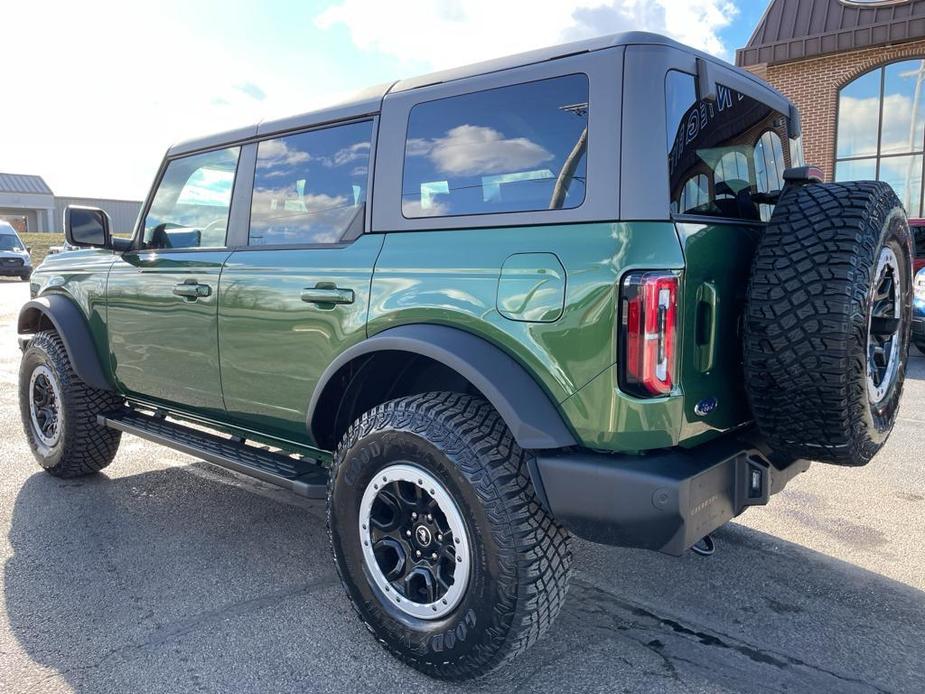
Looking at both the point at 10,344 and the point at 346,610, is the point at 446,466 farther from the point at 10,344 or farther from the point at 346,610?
the point at 10,344

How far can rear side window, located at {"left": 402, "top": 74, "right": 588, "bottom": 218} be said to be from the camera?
242 cm

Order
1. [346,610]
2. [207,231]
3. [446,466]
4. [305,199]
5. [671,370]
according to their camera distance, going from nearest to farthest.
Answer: [671,370], [446,466], [346,610], [305,199], [207,231]

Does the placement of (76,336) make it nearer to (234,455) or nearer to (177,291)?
(177,291)

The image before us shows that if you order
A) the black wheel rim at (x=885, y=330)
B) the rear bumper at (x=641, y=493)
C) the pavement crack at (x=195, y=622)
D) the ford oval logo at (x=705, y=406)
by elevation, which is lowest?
the pavement crack at (x=195, y=622)

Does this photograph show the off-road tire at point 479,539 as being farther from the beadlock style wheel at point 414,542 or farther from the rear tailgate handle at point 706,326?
the rear tailgate handle at point 706,326

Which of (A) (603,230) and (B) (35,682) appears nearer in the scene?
(A) (603,230)

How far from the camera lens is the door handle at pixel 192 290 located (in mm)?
3525

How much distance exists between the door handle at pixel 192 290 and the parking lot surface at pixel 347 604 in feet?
4.02

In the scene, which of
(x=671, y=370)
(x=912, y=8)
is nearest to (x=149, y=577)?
(x=671, y=370)

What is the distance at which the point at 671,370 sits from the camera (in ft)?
7.37

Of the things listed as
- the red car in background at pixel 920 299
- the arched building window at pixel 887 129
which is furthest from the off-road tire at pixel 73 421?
the arched building window at pixel 887 129

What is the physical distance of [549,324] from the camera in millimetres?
2299

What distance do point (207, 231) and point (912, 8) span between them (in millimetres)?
14836

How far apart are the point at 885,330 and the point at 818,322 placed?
48 cm
